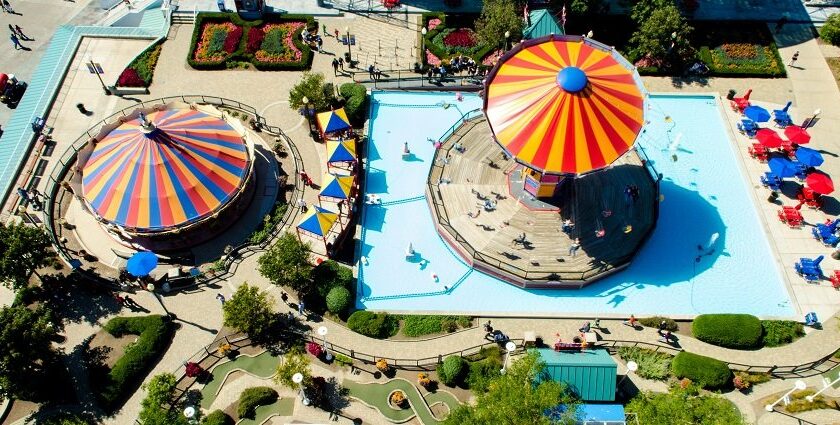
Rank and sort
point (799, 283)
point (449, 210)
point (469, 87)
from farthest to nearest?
1. point (469, 87)
2. point (449, 210)
3. point (799, 283)

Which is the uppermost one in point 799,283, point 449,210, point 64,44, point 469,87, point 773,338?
point 64,44

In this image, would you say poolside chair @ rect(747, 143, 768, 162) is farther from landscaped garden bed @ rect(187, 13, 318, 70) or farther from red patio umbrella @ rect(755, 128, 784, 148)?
landscaped garden bed @ rect(187, 13, 318, 70)

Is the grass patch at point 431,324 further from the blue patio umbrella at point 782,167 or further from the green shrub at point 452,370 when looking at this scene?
the blue patio umbrella at point 782,167

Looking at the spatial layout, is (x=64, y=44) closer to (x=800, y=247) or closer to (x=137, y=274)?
(x=137, y=274)

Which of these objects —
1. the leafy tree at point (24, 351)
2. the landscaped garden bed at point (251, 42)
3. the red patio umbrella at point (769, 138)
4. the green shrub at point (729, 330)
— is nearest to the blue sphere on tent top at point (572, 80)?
the green shrub at point (729, 330)

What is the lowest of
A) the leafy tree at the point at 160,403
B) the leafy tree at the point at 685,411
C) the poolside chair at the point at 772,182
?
the leafy tree at the point at 160,403

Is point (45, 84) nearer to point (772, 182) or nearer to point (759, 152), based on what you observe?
point (759, 152)

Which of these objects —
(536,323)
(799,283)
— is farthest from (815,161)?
(536,323)

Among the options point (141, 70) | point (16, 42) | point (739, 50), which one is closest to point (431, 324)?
point (141, 70)
